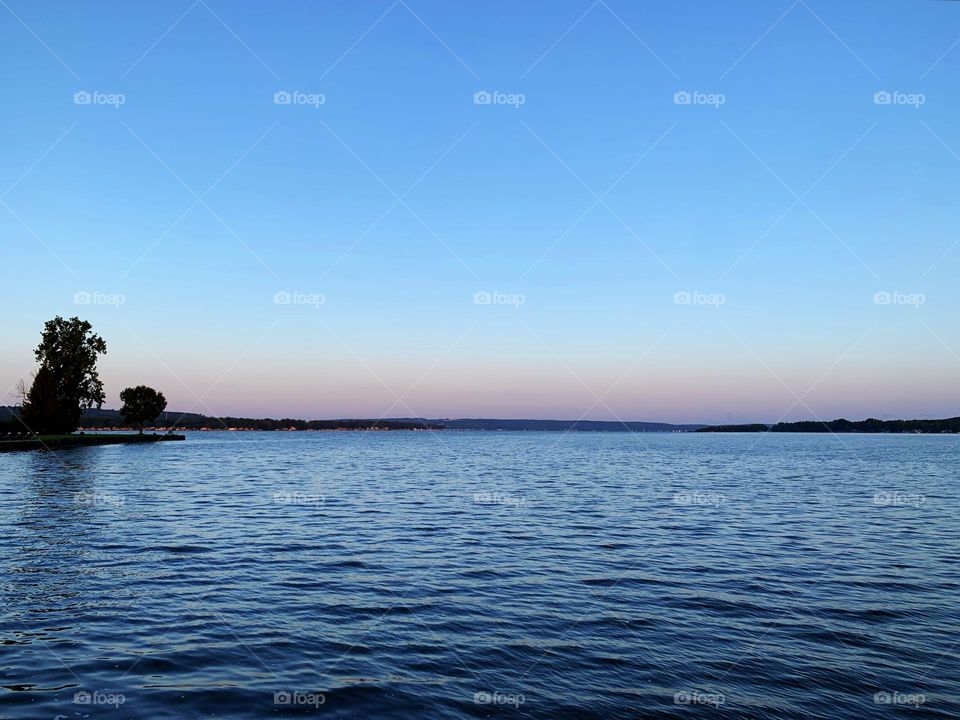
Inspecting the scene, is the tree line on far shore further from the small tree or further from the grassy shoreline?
the small tree

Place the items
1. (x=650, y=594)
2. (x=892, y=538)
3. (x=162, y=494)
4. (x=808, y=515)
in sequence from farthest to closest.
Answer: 1. (x=162, y=494)
2. (x=808, y=515)
3. (x=892, y=538)
4. (x=650, y=594)

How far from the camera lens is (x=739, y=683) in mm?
14102

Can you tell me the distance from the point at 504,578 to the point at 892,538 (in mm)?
23058

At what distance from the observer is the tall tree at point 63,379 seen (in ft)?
371

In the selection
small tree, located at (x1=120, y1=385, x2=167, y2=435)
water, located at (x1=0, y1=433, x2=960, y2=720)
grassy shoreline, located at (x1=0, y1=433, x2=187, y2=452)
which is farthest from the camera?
small tree, located at (x1=120, y1=385, x2=167, y2=435)

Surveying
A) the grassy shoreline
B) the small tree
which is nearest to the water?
the grassy shoreline

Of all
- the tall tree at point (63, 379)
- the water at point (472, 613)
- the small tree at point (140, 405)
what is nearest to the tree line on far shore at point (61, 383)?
the tall tree at point (63, 379)

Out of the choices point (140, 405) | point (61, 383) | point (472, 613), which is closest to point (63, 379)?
point (61, 383)

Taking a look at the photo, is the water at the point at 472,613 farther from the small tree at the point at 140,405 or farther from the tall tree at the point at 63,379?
the small tree at the point at 140,405

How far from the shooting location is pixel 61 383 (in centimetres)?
12012

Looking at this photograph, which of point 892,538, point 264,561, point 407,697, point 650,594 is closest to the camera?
point 407,697

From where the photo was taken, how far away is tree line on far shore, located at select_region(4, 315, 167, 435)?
11300 cm

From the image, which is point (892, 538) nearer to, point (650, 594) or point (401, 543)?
point (650, 594)

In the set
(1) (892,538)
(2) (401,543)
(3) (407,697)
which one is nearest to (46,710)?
(3) (407,697)
